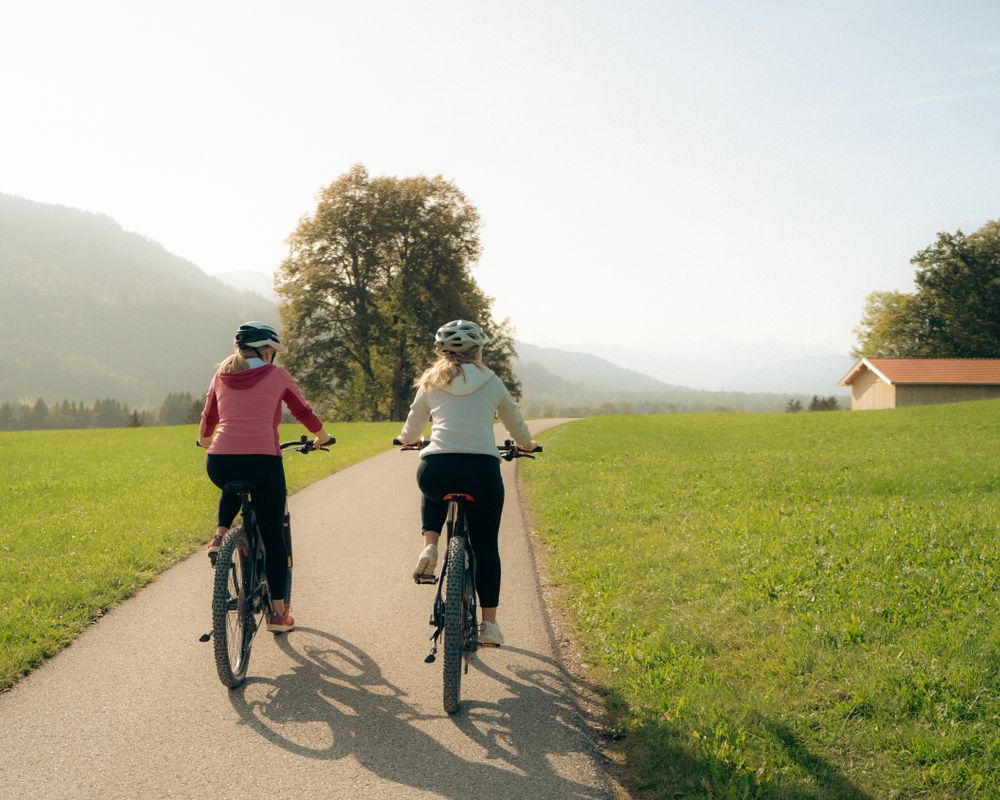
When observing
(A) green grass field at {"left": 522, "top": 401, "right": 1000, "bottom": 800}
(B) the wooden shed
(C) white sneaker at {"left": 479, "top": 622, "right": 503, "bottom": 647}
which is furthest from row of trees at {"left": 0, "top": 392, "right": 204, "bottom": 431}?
(C) white sneaker at {"left": 479, "top": 622, "right": 503, "bottom": 647}

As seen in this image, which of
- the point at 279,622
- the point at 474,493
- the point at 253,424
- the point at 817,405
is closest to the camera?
the point at 474,493

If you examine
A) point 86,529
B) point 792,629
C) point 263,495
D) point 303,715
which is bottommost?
point 86,529

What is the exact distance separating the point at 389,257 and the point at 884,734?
45671mm

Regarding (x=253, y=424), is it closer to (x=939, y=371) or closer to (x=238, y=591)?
(x=238, y=591)

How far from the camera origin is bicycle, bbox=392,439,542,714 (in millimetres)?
4242

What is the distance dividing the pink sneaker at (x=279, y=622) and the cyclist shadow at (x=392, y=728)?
32 cm

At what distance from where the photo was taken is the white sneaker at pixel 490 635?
4.79 m

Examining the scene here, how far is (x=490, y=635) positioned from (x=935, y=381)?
170 ft

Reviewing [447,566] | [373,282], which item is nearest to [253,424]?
[447,566]

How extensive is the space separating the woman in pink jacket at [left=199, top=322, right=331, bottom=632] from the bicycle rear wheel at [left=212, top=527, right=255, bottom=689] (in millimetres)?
129

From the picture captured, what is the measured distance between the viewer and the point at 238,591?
4879mm

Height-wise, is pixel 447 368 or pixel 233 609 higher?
pixel 447 368

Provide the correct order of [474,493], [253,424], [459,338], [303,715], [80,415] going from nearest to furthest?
[303,715], [474,493], [459,338], [253,424], [80,415]

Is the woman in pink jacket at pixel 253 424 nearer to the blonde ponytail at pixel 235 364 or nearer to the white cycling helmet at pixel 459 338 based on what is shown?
the blonde ponytail at pixel 235 364
